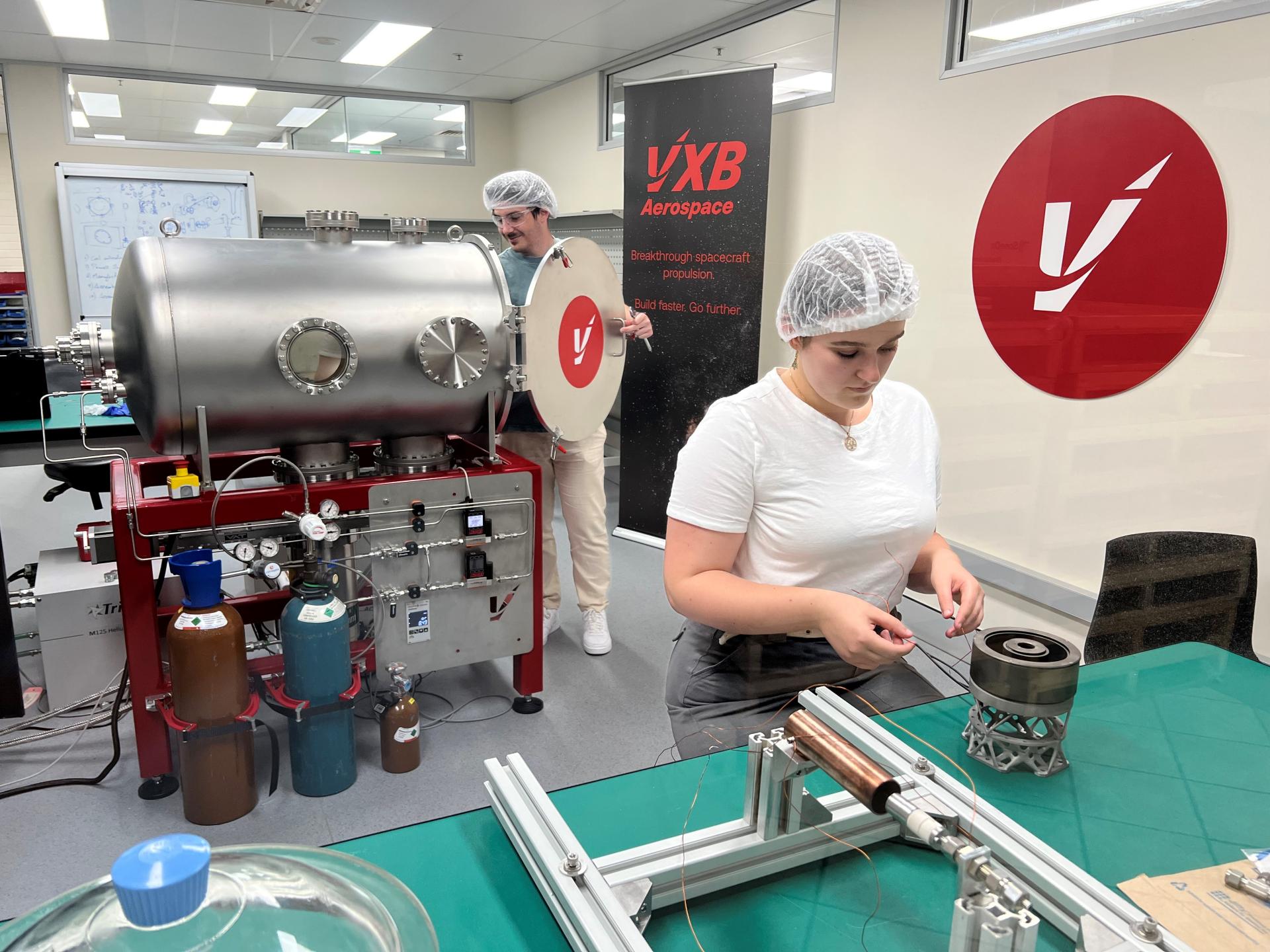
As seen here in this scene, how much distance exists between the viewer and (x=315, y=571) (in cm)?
218

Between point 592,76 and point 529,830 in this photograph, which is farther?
point 592,76

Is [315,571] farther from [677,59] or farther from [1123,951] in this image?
[677,59]

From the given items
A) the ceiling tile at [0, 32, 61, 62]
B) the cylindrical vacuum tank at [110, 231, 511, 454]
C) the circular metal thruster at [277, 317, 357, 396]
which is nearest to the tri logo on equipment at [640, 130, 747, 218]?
the cylindrical vacuum tank at [110, 231, 511, 454]

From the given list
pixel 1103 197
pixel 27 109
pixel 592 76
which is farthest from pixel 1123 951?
pixel 27 109

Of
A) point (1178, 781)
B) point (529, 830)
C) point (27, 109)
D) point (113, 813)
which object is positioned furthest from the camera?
point (27, 109)

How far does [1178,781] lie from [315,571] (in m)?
1.87

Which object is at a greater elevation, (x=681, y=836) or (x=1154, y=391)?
(x=1154, y=391)

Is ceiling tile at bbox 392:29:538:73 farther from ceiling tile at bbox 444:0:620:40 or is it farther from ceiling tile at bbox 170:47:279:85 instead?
ceiling tile at bbox 170:47:279:85

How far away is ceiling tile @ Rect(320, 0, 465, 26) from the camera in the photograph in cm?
397

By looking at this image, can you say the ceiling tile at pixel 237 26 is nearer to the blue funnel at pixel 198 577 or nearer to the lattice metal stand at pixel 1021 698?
the blue funnel at pixel 198 577

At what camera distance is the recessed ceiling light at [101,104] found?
561 centimetres

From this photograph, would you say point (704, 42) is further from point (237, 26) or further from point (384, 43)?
point (237, 26)

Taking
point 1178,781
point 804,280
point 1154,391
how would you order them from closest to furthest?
point 1178,781 < point 804,280 < point 1154,391

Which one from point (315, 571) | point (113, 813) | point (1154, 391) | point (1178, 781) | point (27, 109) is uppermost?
point (27, 109)
